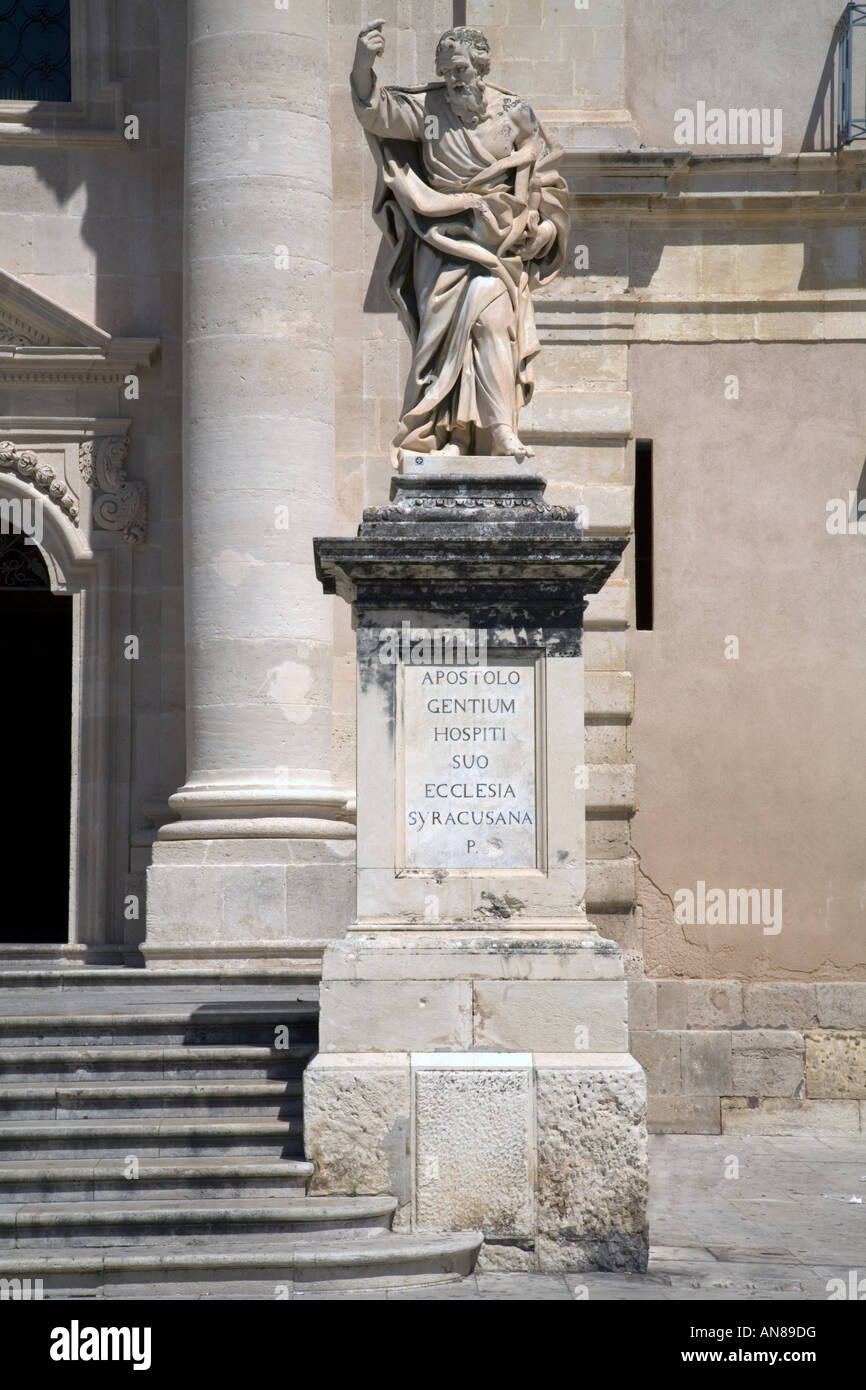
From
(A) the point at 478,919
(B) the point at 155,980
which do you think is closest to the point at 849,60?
(B) the point at 155,980

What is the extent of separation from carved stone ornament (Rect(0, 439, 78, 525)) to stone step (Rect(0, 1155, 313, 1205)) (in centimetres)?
759

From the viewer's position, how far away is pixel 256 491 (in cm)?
1428

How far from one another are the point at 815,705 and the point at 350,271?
5072 mm

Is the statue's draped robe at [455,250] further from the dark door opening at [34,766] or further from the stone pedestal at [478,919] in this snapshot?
the dark door opening at [34,766]

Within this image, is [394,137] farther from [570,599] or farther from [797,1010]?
[797,1010]

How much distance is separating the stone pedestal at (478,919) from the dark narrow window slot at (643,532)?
575 cm

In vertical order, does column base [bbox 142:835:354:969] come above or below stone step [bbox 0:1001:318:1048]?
above

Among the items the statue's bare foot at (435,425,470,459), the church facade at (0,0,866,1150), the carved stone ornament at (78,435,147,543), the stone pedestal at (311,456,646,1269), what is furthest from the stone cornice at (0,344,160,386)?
the stone pedestal at (311,456,646,1269)

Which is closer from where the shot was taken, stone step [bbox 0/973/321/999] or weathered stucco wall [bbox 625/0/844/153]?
stone step [bbox 0/973/321/999]

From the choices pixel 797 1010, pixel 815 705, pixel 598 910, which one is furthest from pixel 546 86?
pixel 797 1010

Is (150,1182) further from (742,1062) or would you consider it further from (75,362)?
(75,362)

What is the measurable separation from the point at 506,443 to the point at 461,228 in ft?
3.91

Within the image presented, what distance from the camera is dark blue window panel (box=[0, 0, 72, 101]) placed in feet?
53.1

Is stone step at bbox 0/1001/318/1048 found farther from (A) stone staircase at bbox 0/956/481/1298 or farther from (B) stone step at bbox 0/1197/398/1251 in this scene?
(B) stone step at bbox 0/1197/398/1251
